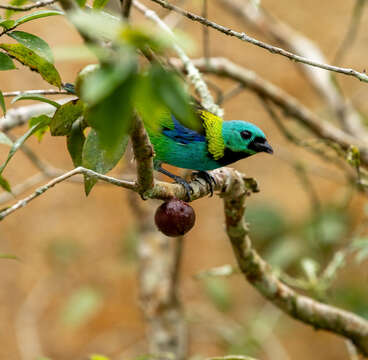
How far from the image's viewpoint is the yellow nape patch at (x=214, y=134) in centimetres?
200

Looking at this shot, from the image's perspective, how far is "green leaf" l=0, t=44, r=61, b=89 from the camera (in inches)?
47.3

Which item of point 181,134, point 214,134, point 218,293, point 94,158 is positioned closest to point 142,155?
point 94,158

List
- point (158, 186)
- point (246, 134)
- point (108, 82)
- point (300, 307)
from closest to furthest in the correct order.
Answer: point (108, 82) < point (158, 186) < point (300, 307) < point (246, 134)

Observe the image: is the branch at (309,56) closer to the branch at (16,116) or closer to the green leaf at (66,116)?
the branch at (16,116)

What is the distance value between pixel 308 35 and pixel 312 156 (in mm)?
1213

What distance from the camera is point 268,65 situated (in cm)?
552

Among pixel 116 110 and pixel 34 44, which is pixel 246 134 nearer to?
pixel 34 44

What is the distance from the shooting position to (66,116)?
1212 mm

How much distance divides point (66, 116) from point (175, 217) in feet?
1.06

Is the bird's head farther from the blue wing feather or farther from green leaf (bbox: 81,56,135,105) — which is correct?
green leaf (bbox: 81,56,135,105)

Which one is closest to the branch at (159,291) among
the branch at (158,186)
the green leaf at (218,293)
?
the branch at (158,186)

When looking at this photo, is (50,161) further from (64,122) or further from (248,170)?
(64,122)

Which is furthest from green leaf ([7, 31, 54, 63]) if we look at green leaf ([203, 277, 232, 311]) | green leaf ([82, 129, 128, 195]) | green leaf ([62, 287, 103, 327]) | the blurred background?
the blurred background

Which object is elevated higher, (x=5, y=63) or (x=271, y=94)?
(x=5, y=63)
